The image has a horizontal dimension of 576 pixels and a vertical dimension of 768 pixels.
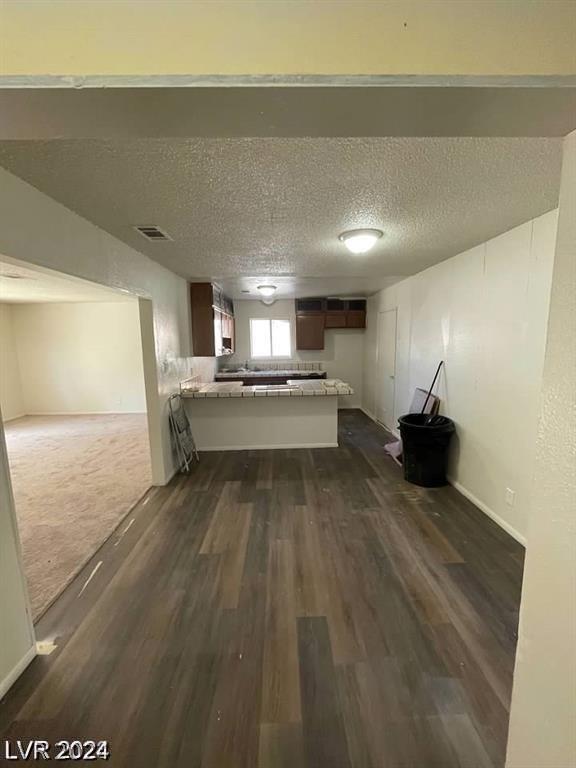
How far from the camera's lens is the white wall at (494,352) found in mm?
2145

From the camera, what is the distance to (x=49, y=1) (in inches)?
22.5

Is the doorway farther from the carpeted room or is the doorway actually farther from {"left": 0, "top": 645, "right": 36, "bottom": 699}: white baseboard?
{"left": 0, "top": 645, "right": 36, "bottom": 699}: white baseboard

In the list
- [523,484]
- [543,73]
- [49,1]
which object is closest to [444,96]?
[543,73]

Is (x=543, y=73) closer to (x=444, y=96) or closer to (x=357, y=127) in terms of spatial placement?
(x=444, y=96)

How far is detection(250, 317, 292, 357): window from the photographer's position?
673 cm

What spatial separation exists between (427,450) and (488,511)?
691mm

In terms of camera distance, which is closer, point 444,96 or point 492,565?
point 444,96

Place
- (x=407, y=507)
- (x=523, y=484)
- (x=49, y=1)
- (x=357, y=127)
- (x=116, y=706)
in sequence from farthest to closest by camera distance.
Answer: (x=407, y=507) < (x=523, y=484) < (x=116, y=706) < (x=357, y=127) < (x=49, y=1)

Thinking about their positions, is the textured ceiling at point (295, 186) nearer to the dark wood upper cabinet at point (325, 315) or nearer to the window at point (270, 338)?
the dark wood upper cabinet at point (325, 315)

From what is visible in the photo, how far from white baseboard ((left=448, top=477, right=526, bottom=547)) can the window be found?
436cm

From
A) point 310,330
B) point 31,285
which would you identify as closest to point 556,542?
point 31,285

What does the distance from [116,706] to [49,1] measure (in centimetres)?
217

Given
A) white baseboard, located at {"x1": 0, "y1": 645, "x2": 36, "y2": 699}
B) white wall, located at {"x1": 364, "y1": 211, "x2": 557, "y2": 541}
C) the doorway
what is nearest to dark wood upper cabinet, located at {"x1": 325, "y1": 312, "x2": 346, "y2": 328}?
the doorway

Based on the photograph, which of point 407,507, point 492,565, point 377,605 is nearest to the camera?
point 377,605
